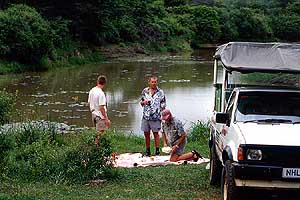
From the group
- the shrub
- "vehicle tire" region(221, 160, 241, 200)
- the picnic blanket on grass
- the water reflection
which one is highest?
"vehicle tire" region(221, 160, 241, 200)

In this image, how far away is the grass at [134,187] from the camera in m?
8.73

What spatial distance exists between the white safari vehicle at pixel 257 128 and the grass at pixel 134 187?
513 mm

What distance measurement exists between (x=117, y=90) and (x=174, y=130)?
17805 millimetres

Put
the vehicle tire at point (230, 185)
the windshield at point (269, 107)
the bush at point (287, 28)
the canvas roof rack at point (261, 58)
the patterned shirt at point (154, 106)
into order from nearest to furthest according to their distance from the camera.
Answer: the vehicle tire at point (230, 185), the windshield at point (269, 107), the canvas roof rack at point (261, 58), the patterned shirt at point (154, 106), the bush at point (287, 28)

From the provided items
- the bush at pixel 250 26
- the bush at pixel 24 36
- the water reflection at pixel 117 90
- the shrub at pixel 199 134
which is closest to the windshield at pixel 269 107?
the shrub at pixel 199 134

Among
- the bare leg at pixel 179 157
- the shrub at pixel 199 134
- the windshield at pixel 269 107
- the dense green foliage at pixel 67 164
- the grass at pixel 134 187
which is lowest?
the shrub at pixel 199 134

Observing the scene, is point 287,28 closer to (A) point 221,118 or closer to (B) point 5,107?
(A) point 221,118

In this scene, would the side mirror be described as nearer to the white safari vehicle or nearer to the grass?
the white safari vehicle

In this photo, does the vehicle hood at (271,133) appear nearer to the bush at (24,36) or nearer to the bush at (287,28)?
the bush at (24,36)

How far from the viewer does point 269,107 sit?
8477 millimetres

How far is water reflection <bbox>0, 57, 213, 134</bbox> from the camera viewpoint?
21609mm

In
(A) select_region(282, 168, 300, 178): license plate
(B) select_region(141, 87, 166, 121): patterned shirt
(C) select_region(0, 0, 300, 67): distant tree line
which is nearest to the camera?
(A) select_region(282, 168, 300, 178): license plate

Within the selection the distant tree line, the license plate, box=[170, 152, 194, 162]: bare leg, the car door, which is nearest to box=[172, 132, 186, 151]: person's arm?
box=[170, 152, 194, 162]: bare leg

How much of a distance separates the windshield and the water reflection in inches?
402
